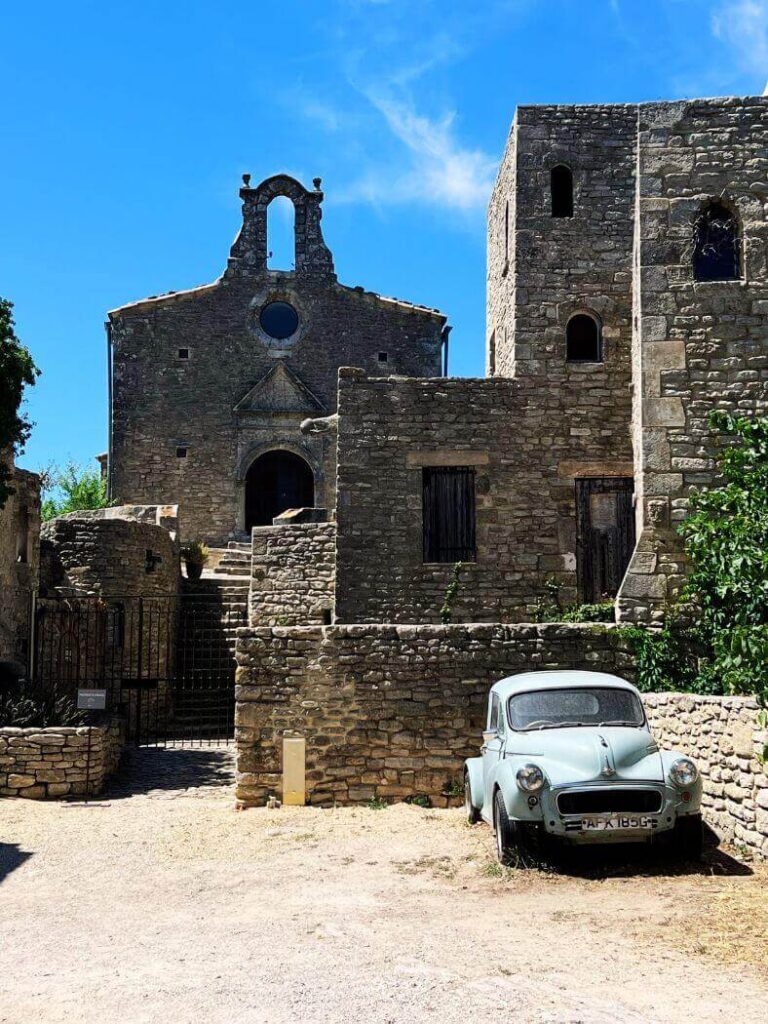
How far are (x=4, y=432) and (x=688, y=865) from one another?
10242 millimetres

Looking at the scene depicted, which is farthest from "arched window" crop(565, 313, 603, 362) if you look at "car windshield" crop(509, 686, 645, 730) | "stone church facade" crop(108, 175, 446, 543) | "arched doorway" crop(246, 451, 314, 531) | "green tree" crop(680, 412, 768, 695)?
"arched doorway" crop(246, 451, 314, 531)

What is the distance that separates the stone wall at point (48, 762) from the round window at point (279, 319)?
18285 millimetres

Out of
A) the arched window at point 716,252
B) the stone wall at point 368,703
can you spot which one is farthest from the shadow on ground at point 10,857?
the arched window at point 716,252

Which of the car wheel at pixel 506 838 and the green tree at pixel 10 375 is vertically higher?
the green tree at pixel 10 375

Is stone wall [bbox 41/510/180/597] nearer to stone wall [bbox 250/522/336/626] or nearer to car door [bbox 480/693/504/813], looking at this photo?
stone wall [bbox 250/522/336/626]

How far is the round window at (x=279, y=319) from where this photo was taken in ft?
93.0

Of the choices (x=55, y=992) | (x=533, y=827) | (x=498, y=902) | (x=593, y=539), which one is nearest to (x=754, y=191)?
(x=593, y=539)

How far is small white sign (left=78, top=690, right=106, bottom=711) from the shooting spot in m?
12.6

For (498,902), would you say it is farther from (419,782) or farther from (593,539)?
(593,539)

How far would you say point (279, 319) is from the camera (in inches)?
1120

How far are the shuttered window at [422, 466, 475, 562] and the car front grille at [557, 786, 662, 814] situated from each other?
21.4 ft

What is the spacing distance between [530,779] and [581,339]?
840 centimetres

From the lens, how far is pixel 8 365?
43.4 ft

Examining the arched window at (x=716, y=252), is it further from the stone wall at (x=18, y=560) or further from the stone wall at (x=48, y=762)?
the stone wall at (x=18, y=560)
